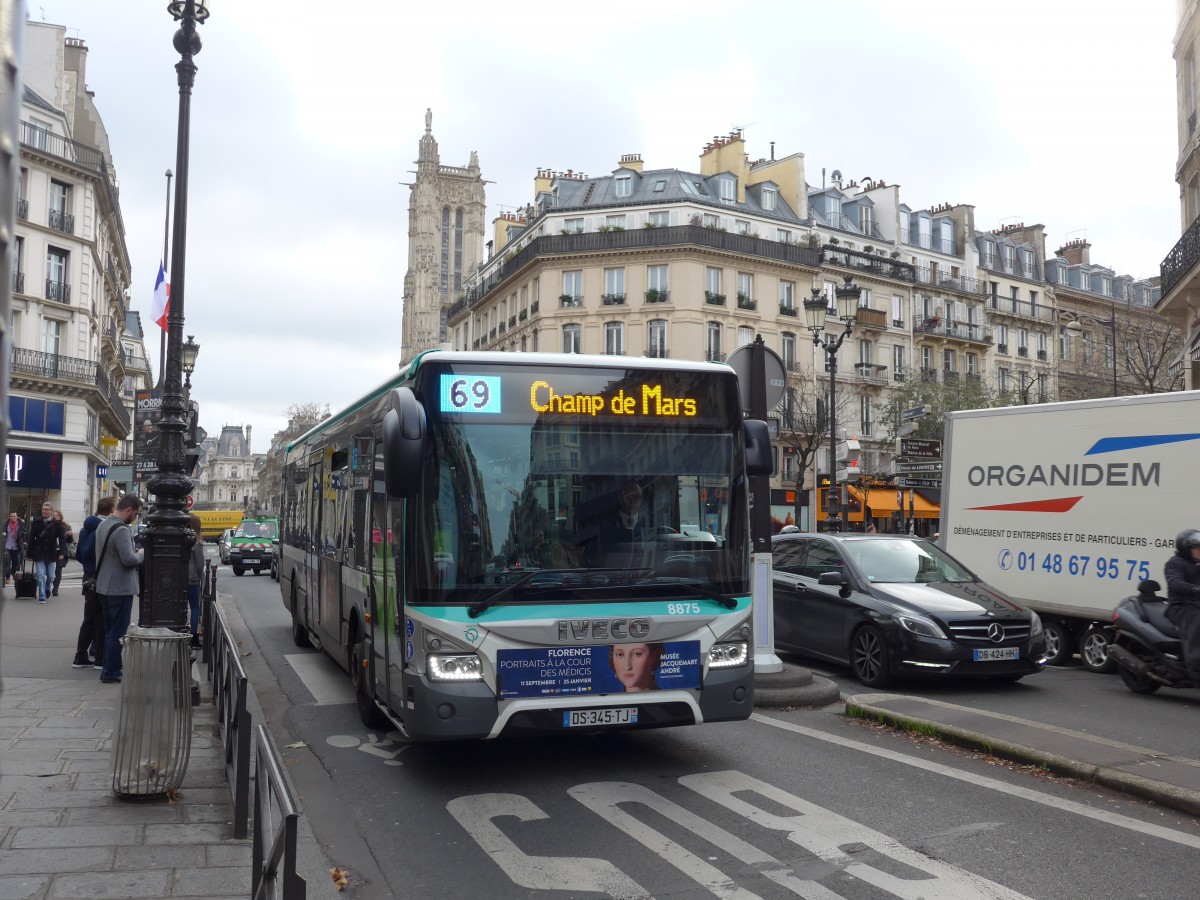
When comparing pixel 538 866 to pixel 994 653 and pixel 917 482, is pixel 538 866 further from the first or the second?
pixel 917 482

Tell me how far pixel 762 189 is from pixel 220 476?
158 meters

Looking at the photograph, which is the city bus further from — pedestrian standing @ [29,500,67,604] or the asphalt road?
pedestrian standing @ [29,500,67,604]

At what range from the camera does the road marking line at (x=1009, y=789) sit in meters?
5.72

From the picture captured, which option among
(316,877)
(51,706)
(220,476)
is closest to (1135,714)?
(316,877)

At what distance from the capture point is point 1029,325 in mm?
64125

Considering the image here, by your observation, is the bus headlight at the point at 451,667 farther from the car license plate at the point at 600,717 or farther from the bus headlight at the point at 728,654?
the bus headlight at the point at 728,654

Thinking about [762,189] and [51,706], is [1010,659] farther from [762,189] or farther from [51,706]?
[762,189]

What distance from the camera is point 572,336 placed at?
52781 mm

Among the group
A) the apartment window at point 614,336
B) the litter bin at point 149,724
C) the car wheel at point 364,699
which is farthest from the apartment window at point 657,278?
the litter bin at point 149,724

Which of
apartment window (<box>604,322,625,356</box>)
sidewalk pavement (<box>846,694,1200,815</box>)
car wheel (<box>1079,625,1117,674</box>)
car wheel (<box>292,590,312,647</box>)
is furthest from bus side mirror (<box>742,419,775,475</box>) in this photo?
apartment window (<box>604,322,625,356</box>)

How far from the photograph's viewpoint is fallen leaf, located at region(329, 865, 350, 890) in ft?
16.1

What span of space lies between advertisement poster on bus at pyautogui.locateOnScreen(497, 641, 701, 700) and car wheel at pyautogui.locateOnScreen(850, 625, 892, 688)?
4.35 metres

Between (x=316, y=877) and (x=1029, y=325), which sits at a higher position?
(x=1029, y=325)

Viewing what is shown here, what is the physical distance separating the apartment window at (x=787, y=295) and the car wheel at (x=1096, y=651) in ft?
141
